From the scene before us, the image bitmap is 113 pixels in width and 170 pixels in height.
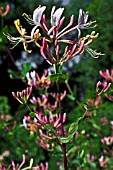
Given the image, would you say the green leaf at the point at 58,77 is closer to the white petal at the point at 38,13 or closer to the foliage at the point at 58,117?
the foliage at the point at 58,117

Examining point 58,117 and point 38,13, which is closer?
point 38,13

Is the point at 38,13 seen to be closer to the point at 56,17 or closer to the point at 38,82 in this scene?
the point at 56,17

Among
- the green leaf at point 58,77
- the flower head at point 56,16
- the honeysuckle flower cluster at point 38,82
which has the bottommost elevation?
the green leaf at point 58,77

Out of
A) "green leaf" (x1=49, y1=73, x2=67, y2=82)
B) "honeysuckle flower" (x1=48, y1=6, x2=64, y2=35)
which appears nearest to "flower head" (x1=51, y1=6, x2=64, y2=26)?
"honeysuckle flower" (x1=48, y1=6, x2=64, y2=35)

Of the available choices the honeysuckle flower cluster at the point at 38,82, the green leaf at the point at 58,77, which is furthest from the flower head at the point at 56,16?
the honeysuckle flower cluster at the point at 38,82

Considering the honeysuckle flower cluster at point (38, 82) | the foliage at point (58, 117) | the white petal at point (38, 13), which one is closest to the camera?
→ the white petal at point (38, 13)

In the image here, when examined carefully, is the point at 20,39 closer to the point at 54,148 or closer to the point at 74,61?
the point at 54,148

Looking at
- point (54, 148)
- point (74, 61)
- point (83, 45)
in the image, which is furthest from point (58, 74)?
point (74, 61)

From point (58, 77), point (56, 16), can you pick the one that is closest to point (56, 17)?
point (56, 16)

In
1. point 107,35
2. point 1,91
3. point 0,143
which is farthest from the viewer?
point 1,91

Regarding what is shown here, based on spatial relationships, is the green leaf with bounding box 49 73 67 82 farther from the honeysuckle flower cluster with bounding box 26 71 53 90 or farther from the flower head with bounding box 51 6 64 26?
the honeysuckle flower cluster with bounding box 26 71 53 90

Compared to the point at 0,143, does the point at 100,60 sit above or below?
above
